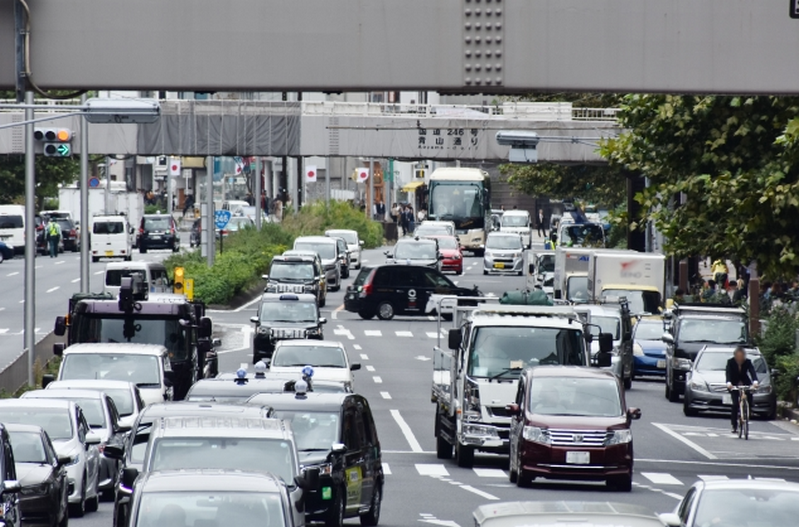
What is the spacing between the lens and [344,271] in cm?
6856

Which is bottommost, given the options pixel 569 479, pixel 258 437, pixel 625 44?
pixel 569 479

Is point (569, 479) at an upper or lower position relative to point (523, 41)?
lower

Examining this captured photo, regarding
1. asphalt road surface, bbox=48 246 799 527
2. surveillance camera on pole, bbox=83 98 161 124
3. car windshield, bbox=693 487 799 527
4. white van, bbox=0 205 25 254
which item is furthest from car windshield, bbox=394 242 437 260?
car windshield, bbox=693 487 799 527

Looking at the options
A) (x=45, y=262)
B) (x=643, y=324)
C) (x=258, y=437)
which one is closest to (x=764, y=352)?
(x=643, y=324)

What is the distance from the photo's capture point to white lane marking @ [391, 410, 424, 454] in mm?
27544

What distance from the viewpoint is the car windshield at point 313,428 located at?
17.1 meters

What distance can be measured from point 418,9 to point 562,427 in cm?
671

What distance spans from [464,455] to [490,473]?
621mm

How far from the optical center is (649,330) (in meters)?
42.5

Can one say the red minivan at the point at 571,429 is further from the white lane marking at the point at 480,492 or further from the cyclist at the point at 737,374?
the cyclist at the point at 737,374

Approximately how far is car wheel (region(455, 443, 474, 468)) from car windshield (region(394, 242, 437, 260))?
122 ft

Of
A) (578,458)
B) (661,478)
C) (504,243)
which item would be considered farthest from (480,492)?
(504,243)

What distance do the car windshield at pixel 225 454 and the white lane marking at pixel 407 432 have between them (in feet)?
42.6

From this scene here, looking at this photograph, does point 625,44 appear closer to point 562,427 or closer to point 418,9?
point 418,9
